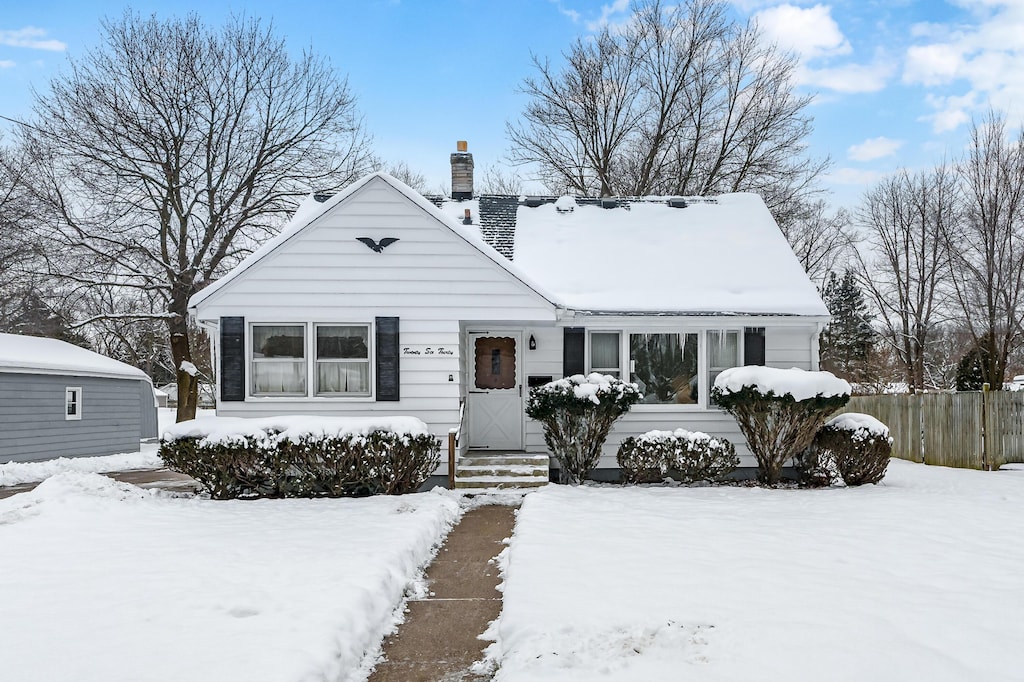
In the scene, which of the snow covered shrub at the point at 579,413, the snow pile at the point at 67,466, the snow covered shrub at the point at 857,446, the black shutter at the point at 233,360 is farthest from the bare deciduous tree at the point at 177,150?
the snow covered shrub at the point at 857,446

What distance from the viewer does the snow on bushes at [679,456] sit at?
1077 centimetres

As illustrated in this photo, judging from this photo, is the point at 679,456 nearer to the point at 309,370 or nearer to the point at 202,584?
the point at 309,370

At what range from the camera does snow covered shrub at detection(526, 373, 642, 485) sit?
423 inches

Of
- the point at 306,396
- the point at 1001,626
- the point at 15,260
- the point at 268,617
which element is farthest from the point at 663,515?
the point at 15,260

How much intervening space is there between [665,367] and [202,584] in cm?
833

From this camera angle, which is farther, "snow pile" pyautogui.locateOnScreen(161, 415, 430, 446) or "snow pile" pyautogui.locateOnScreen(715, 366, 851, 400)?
"snow pile" pyautogui.locateOnScreen(715, 366, 851, 400)

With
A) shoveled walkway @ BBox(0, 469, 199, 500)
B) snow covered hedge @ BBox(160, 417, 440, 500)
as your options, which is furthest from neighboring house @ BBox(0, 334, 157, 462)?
snow covered hedge @ BBox(160, 417, 440, 500)

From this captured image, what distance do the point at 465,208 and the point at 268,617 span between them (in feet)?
34.5

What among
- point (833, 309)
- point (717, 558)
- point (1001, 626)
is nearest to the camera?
point (1001, 626)

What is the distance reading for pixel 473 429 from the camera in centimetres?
1216

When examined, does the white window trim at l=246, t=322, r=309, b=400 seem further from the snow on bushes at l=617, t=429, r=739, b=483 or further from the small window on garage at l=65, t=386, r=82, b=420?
the small window on garage at l=65, t=386, r=82, b=420

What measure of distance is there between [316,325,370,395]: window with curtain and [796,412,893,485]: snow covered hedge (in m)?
7.11

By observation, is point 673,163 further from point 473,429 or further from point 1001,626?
point 1001,626

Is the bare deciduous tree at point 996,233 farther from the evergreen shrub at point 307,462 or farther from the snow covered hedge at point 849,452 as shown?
the evergreen shrub at point 307,462
